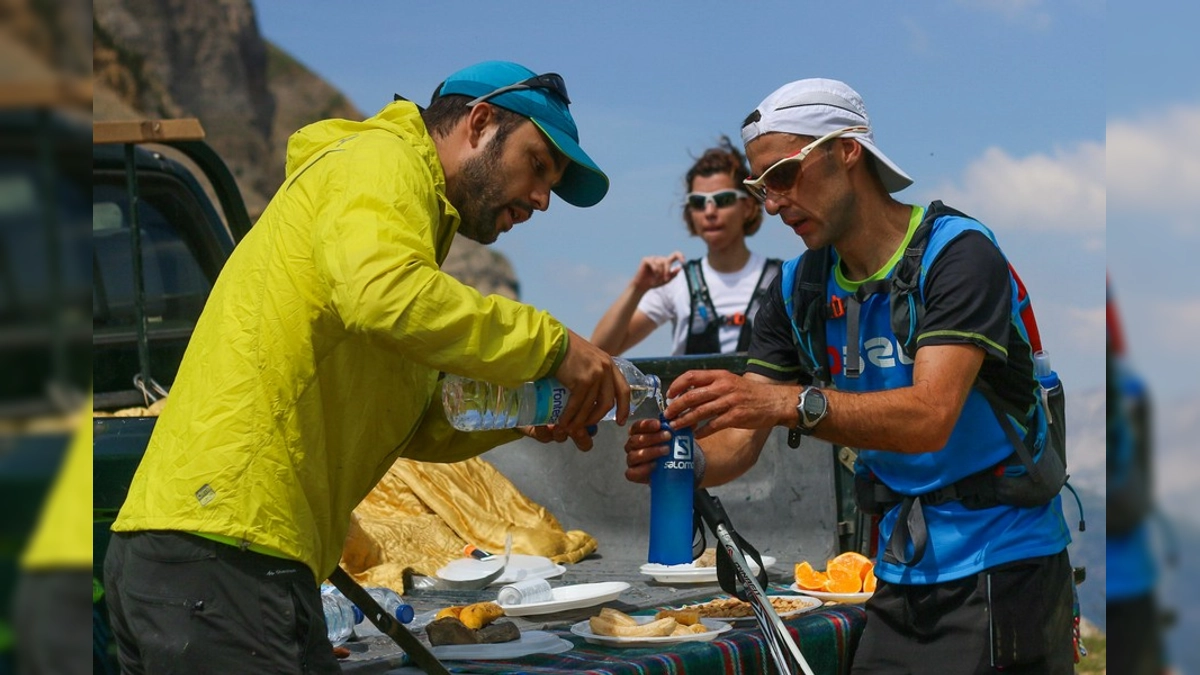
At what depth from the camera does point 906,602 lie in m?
3.25

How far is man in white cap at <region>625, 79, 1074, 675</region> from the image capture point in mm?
2988

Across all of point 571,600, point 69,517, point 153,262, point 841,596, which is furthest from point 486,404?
point 153,262

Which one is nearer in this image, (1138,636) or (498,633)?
(1138,636)

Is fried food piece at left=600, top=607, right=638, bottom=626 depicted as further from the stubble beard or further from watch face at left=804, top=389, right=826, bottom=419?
the stubble beard

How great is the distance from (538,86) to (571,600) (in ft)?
6.04

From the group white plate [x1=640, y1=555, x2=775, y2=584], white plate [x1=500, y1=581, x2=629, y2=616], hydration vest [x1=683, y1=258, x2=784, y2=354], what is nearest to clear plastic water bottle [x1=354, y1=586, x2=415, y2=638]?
white plate [x1=500, y1=581, x2=629, y2=616]

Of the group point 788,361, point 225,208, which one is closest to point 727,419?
point 788,361

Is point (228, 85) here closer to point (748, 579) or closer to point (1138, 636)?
point (748, 579)

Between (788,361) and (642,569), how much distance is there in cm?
150

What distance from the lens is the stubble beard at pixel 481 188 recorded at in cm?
279

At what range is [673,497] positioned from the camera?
3.16 m

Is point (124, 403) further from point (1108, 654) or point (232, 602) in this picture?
point (1108, 654)

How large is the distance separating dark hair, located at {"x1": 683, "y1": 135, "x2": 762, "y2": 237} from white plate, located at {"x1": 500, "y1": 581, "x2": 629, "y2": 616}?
3.22m

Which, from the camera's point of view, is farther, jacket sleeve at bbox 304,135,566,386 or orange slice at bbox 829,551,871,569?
orange slice at bbox 829,551,871,569
